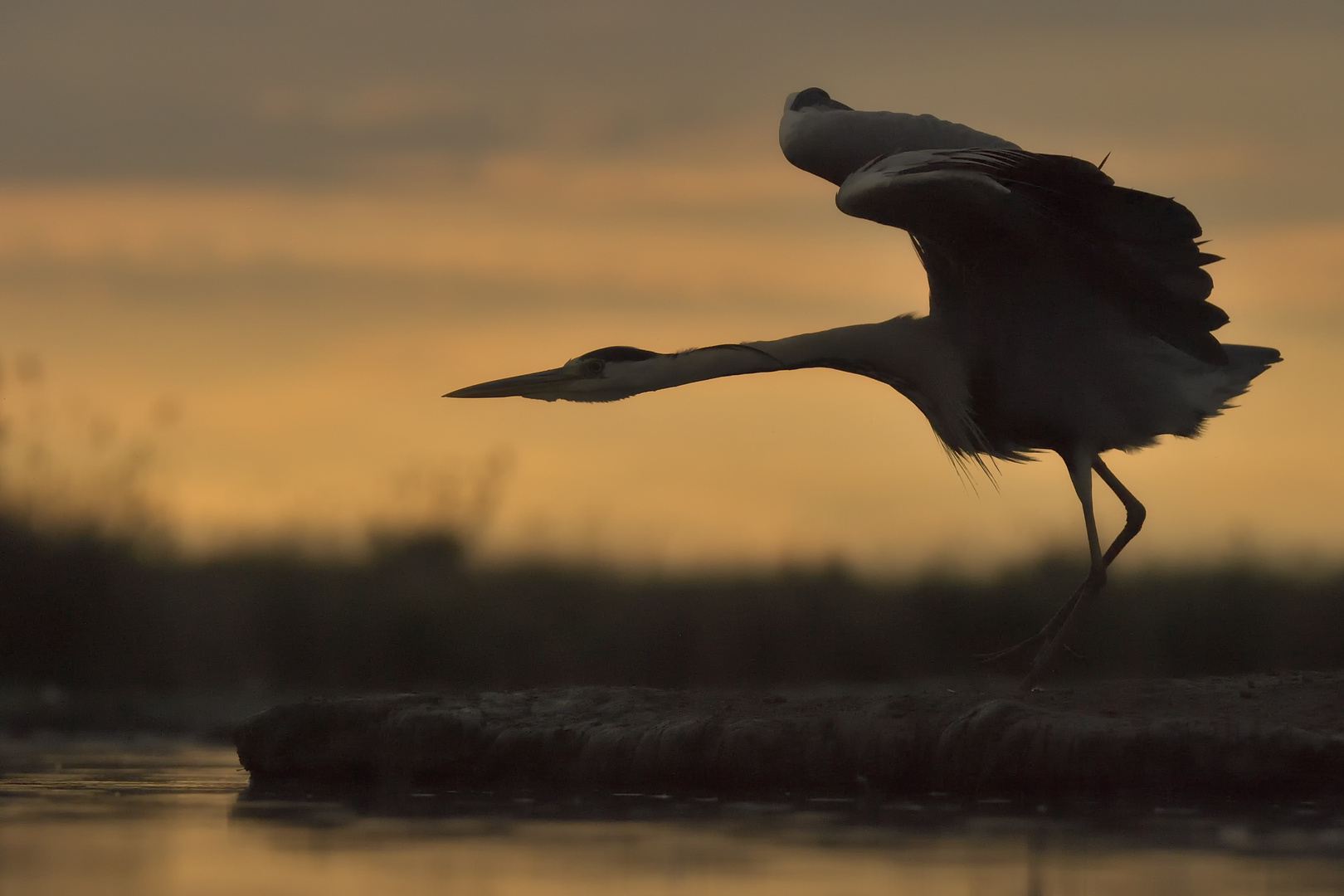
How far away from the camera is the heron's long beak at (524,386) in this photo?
848 centimetres

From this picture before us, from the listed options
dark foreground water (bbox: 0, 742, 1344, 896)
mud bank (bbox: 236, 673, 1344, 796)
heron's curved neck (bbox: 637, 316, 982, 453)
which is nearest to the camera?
dark foreground water (bbox: 0, 742, 1344, 896)

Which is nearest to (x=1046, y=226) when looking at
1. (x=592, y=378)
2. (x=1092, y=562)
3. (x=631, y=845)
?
(x=1092, y=562)

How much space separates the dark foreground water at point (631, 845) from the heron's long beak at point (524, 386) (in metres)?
2.18

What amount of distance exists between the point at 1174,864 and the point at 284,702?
165 inches

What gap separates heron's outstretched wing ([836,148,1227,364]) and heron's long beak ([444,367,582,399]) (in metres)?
1.60

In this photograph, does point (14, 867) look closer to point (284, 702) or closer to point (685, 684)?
point (284, 702)

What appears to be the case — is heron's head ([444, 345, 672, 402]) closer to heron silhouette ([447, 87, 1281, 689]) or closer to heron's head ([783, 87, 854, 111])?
heron silhouette ([447, 87, 1281, 689])

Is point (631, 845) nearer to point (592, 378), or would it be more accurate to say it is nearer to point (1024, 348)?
point (592, 378)

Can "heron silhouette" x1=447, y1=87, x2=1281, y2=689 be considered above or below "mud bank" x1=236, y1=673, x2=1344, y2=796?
above

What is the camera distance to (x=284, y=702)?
7781 millimetres

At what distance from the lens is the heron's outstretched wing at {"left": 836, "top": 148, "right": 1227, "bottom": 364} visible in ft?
24.0

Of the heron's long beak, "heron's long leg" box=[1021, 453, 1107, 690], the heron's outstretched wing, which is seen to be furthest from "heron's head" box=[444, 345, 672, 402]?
"heron's long leg" box=[1021, 453, 1107, 690]

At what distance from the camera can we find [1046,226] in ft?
26.0

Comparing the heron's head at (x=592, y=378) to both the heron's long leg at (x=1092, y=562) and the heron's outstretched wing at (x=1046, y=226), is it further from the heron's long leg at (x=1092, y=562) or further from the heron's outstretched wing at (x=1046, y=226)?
the heron's long leg at (x=1092, y=562)
